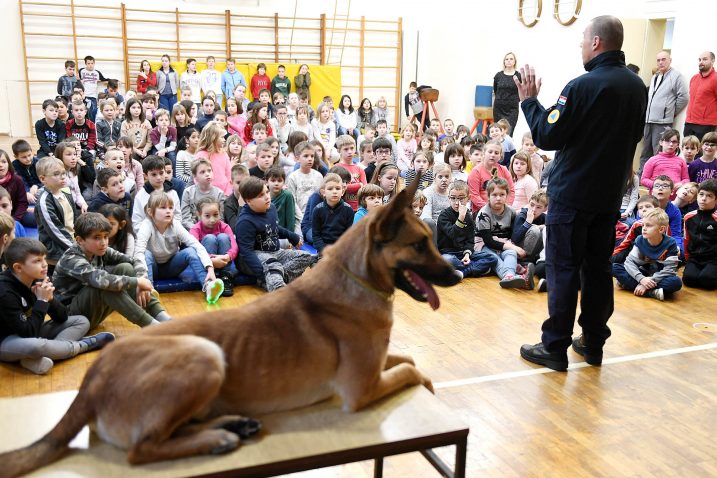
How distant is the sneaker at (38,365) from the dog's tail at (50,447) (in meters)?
2.48

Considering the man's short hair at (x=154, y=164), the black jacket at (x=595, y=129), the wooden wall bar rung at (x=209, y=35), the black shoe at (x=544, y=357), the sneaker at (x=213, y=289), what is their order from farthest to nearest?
the wooden wall bar rung at (x=209, y=35), the man's short hair at (x=154, y=164), the sneaker at (x=213, y=289), the black shoe at (x=544, y=357), the black jacket at (x=595, y=129)

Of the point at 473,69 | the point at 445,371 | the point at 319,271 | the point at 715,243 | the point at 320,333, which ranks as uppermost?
the point at 473,69

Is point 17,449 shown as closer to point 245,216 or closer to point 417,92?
point 245,216

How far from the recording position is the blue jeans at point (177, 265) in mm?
5637

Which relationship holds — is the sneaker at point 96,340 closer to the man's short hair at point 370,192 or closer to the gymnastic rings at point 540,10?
the man's short hair at point 370,192

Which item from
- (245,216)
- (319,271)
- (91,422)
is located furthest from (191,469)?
(245,216)

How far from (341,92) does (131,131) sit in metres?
9.10

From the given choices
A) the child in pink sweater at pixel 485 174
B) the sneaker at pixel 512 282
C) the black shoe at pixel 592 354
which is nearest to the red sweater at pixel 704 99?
the child in pink sweater at pixel 485 174

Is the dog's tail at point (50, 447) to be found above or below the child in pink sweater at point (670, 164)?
below

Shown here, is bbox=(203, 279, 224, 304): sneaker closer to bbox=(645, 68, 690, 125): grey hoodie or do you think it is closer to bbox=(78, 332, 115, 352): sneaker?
bbox=(78, 332, 115, 352): sneaker

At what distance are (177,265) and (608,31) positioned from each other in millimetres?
3997

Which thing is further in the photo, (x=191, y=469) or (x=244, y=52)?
(x=244, y=52)

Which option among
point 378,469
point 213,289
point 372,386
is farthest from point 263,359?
point 213,289

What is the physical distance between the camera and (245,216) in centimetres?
604
